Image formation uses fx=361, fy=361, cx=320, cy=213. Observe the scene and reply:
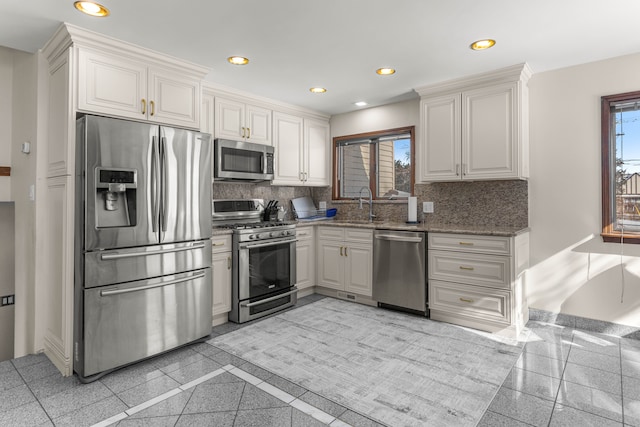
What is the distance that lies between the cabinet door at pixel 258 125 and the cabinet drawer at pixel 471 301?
240 centimetres

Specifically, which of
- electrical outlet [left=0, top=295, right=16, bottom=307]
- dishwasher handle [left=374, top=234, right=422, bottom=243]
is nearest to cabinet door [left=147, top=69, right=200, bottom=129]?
dishwasher handle [left=374, top=234, right=422, bottom=243]

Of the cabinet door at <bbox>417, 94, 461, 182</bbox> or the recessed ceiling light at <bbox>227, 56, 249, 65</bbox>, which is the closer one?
the recessed ceiling light at <bbox>227, 56, 249, 65</bbox>

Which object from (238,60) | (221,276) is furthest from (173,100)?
(221,276)

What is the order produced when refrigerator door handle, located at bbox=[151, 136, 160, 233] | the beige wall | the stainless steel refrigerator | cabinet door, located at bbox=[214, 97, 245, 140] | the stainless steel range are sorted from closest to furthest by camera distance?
the stainless steel refrigerator < refrigerator door handle, located at bbox=[151, 136, 160, 233] < the beige wall < the stainless steel range < cabinet door, located at bbox=[214, 97, 245, 140]

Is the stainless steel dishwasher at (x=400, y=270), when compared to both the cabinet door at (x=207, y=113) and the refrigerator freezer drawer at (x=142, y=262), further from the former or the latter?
the cabinet door at (x=207, y=113)

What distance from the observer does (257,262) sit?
3592mm

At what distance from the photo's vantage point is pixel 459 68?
325 cm

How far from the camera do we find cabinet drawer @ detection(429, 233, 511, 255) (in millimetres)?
3098

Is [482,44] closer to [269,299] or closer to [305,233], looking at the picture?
[305,233]

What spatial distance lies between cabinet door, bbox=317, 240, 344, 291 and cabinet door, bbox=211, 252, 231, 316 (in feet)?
4.27

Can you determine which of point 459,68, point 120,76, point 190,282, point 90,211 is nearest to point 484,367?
point 190,282

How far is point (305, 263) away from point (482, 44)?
2.82m

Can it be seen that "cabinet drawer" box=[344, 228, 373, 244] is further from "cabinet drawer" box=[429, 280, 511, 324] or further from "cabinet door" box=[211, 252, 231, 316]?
"cabinet door" box=[211, 252, 231, 316]

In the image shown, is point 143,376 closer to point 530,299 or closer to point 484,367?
point 484,367
